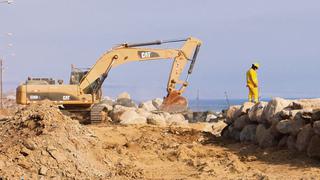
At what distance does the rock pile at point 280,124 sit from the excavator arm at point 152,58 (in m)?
6.37

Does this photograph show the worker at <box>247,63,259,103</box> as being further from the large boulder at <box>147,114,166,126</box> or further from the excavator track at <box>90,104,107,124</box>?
the excavator track at <box>90,104,107,124</box>

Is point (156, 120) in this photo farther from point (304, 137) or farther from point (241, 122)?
point (304, 137)

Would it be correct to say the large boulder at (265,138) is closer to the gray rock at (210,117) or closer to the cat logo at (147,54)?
the cat logo at (147,54)

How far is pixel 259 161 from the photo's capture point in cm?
1255

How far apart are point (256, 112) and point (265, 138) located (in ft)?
4.14

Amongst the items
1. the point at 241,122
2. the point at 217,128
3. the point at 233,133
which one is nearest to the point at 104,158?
the point at 241,122

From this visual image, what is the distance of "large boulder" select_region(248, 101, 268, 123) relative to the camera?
1519cm

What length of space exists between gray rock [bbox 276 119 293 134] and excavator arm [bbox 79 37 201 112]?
→ 9.40 metres

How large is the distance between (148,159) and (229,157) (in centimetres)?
178

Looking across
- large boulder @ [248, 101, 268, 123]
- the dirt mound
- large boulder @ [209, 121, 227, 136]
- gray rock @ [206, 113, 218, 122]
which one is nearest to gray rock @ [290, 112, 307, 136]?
large boulder @ [248, 101, 268, 123]

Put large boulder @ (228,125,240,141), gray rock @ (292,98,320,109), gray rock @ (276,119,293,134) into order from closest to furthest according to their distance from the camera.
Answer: gray rock @ (276,119,293,134), gray rock @ (292,98,320,109), large boulder @ (228,125,240,141)

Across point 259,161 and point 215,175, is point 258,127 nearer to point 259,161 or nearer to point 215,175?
point 259,161

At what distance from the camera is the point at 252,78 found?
18.0m

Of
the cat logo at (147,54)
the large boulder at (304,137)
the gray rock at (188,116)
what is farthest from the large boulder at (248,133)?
A: the gray rock at (188,116)
